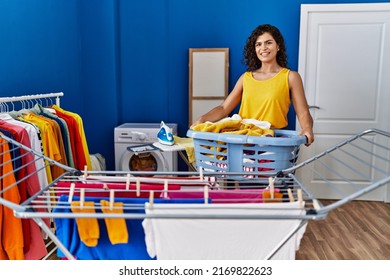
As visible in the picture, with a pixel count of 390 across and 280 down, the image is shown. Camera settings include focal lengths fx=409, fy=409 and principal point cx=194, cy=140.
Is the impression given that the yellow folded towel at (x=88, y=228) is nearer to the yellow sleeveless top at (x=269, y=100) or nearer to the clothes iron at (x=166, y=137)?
the yellow sleeveless top at (x=269, y=100)

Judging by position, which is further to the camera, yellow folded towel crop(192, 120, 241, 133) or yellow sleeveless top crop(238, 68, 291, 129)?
yellow sleeveless top crop(238, 68, 291, 129)

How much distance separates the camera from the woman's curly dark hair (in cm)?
231

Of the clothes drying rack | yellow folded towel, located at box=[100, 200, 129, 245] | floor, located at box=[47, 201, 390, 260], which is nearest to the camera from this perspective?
the clothes drying rack

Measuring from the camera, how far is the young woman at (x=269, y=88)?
2230mm

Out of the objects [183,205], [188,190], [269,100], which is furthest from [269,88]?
[183,205]

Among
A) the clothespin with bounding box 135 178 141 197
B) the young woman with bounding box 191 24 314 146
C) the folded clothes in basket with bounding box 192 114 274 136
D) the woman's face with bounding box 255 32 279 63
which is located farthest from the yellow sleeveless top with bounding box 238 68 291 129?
the clothespin with bounding box 135 178 141 197

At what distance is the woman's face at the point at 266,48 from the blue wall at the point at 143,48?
211 centimetres

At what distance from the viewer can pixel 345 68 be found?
4.27 metres

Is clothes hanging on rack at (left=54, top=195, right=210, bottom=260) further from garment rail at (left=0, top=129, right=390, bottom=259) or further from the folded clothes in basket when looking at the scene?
the folded clothes in basket

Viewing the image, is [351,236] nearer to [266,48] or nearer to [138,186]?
[266,48]

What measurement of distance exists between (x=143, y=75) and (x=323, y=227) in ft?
8.00

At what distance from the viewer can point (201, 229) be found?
4.41 feet

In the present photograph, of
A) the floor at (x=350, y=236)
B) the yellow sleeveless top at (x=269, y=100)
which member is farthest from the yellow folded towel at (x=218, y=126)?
the floor at (x=350, y=236)

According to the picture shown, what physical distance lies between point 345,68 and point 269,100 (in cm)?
241
